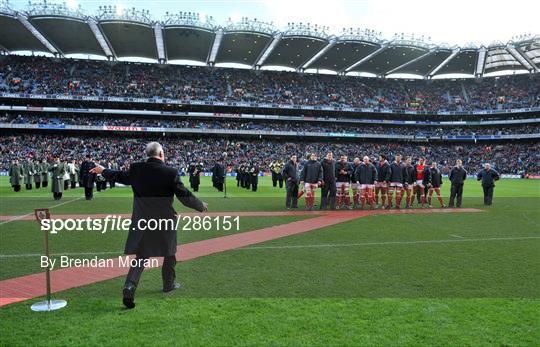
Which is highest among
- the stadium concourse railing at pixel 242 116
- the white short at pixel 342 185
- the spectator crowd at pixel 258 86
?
the spectator crowd at pixel 258 86

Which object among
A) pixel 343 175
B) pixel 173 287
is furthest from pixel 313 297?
pixel 343 175

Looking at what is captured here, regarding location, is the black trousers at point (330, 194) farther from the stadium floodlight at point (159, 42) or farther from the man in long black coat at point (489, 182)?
the stadium floodlight at point (159, 42)

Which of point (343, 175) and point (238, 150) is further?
point (238, 150)

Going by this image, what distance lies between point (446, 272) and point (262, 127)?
52277mm

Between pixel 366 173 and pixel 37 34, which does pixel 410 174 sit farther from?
pixel 37 34

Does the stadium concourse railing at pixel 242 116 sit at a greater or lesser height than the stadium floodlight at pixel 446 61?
lesser

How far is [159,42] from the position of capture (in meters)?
47.8

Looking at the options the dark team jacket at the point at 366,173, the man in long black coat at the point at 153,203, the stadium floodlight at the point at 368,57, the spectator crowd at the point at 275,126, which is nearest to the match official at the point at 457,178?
the dark team jacket at the point at 366,173

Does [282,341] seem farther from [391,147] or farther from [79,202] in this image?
[391,147]

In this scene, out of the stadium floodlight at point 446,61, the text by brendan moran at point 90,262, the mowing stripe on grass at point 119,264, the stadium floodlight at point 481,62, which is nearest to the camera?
the mowing stripe on grass at point 119,264

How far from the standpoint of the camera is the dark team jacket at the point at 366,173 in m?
14.0

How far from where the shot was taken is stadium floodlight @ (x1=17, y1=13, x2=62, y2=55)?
131 ft

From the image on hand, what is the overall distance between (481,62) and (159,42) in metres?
46.6

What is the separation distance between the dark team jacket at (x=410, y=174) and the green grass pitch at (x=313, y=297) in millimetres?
5766
